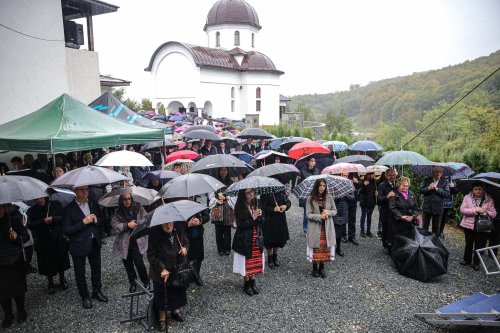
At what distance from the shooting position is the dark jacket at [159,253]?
13.6 feet

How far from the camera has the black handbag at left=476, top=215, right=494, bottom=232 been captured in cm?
598

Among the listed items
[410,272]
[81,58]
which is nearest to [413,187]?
[410,272]

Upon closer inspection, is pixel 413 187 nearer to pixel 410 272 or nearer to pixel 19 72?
pixel 410 272

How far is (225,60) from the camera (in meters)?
38.6

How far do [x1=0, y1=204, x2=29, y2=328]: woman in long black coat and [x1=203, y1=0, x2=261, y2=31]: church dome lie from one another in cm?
4094

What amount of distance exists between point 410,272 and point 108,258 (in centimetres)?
567

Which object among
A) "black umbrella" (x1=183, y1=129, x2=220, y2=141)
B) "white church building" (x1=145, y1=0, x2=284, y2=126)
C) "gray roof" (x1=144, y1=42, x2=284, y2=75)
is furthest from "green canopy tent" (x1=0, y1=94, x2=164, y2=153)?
"white church building" (x1=145, y1=0, x2=284, y2=126)

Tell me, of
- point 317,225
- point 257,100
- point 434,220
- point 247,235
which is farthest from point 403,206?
point 257,100

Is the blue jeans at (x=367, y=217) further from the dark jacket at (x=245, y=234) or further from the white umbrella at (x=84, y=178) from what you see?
the white umbrella at (x=84, y=178)

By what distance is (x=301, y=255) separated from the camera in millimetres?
6988

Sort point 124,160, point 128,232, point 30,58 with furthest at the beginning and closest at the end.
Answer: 1. point 30,58
2. point 124,160
3. point 128,232

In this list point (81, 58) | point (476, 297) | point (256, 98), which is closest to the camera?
point (476, 297)

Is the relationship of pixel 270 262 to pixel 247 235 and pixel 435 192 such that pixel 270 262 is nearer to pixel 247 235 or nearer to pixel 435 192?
pixel 247 235

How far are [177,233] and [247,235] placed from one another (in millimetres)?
1116
